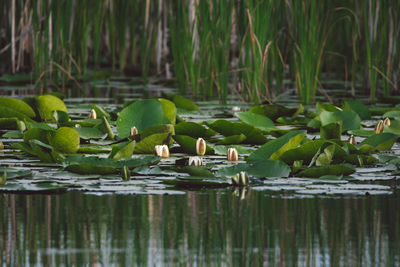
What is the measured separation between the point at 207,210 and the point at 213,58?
3.78m

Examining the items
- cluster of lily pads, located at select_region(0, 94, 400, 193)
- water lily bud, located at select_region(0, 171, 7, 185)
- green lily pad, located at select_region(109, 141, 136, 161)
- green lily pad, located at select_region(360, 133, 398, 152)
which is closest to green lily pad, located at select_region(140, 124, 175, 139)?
cluster of lily pads, located at select_region(0, 94, 400, 193)

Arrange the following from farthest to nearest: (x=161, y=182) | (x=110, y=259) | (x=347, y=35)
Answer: (x=347, y=35) < (x=161, y=182) < (x=110, y=259)

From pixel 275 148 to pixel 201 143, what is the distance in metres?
Result: 0.36

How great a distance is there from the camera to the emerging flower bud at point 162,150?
3546 mm

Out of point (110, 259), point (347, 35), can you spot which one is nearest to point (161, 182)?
point (110, 259)

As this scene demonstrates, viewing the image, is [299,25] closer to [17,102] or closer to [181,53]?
[181,53]

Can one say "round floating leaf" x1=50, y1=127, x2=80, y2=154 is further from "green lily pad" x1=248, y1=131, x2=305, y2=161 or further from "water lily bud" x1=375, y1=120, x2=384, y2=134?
"water lily bud" x1=375, y1=120, x2=384, y2=134

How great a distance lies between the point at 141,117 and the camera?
417 cm

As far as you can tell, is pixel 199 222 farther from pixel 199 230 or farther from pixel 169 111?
pixel 169 111

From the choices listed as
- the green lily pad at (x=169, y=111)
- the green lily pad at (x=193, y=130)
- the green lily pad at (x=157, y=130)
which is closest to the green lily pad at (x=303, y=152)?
the green lily pad at (x=157, y=130)

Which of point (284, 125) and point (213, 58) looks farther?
point (213, 58)

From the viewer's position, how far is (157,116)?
13.6ft

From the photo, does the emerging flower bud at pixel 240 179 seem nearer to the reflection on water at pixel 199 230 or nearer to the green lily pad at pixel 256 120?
the reflection on water at pixel 199 230

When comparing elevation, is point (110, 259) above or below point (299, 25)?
below
